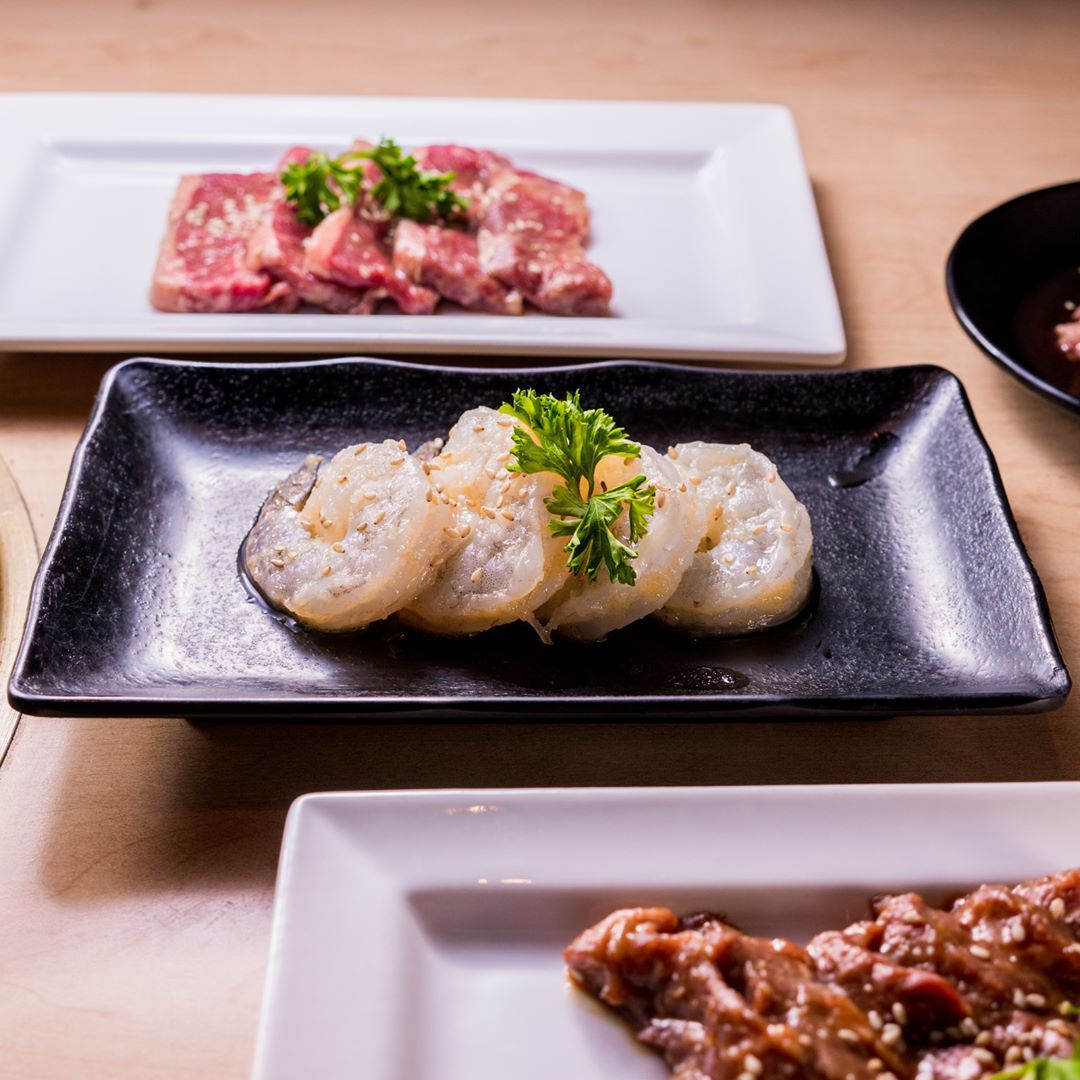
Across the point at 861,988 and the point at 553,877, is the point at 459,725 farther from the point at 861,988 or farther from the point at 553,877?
the point at 861,988

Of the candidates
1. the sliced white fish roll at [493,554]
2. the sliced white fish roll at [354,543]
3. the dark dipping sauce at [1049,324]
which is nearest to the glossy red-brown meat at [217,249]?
the sliced white fish roll at [354,543]

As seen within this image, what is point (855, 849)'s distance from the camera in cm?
187

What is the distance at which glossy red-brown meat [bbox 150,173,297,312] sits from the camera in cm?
319

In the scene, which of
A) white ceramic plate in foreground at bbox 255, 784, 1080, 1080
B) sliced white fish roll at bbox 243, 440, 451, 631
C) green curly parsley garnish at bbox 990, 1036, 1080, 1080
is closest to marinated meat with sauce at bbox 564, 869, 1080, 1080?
white ceramic plate in foreground at bbox 255, 784, 1080, 1080

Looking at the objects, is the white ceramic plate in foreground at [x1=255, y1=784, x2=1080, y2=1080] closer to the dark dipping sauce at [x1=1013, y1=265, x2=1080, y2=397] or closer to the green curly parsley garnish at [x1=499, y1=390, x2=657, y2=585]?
the green curly parsley garnish at [x1=499, y1=390, x2=657, y2=585]

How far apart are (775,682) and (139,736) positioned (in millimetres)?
1226

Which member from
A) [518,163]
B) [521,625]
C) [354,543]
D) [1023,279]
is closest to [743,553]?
[521,625]

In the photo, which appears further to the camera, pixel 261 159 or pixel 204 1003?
pixel 261 159

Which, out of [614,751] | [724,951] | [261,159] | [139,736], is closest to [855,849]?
[724,951]

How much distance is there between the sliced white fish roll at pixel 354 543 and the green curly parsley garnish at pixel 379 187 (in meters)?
1.32

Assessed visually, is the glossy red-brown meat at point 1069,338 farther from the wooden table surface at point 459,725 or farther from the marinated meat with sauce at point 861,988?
the marinated meat with sauce at point 861,988

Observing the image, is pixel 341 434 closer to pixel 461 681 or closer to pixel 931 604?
pixel 461 681

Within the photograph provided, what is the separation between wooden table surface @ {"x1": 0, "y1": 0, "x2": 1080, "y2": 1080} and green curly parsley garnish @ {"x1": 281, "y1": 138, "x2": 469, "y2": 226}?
802 mm

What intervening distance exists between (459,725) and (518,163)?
2.30 meters
